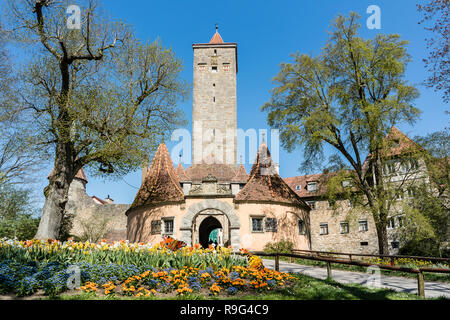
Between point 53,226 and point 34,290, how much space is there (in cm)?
821

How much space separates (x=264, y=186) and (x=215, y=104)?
16.8 meters

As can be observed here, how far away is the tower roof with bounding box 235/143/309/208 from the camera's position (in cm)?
2197

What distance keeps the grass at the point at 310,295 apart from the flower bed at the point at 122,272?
273 millimetres

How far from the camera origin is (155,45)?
761 inches

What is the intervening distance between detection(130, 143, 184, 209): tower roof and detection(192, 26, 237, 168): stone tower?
9436mm

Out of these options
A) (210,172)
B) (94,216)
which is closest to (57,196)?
(210,172)

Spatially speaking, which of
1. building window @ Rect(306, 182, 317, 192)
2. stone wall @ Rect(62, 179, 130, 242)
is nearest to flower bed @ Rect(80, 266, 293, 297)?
building window @ Rect(306, 182, 317, 192)

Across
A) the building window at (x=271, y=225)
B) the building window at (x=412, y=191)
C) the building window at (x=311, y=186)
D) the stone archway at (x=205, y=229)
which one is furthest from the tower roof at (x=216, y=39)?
the building window at (x=412, y=191)

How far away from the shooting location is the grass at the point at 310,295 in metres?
7.16

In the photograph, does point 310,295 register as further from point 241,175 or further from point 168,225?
point 241,175

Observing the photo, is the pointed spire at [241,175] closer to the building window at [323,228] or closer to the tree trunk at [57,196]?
the building window at [323,228]

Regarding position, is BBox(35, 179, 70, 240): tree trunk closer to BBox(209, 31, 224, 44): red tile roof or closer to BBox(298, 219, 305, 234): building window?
BBox(298, 219, 305, 234): building window
